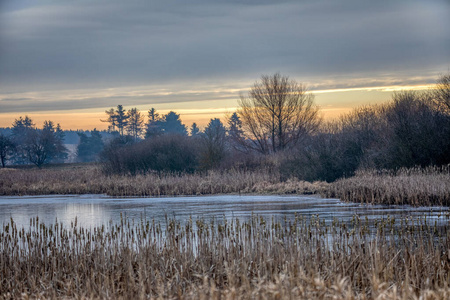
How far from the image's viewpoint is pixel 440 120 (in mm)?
28156

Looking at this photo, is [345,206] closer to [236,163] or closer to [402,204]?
[402,204]

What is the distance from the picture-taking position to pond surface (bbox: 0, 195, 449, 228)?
17552 millimetres

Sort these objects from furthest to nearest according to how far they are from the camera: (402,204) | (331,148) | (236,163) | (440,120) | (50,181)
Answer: (236,163), (50,181), (331,148), (440,120), (402,204)

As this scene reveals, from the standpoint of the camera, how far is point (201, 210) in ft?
68.5

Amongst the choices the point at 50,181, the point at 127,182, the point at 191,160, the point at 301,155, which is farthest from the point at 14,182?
the point at 301,155

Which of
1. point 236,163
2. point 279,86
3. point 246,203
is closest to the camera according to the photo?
point 246,203

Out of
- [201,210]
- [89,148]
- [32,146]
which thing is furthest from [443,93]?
[89,148]

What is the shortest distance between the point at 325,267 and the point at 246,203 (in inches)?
630

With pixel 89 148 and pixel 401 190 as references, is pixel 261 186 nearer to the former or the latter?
pixel 401 190

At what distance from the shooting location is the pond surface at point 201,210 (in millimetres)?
17552

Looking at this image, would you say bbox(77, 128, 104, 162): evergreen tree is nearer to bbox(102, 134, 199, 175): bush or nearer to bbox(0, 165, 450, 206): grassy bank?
bbox(102, 134, 199, 175): bush

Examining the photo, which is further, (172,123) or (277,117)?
(172,123)

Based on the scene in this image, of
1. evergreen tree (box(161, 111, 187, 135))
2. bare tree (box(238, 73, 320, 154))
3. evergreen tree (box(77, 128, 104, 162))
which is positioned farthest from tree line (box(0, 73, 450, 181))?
evergreen tree (box(161, 111, 187, 135))

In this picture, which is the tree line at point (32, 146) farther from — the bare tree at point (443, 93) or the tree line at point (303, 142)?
the bare tree at point (443, 93)
